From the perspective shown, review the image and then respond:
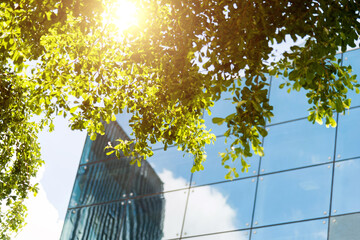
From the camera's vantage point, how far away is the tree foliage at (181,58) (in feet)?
19.6

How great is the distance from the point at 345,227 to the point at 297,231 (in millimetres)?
1116

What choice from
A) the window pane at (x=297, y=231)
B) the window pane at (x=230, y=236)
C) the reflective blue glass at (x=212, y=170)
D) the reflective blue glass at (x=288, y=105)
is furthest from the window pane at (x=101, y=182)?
the window pane at (x=297, y=231)

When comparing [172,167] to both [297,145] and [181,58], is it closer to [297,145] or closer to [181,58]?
[297,145]

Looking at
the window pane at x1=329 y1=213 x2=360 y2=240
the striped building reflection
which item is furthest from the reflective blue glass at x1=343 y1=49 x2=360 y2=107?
the striped building reflection

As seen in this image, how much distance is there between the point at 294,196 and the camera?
13.2 meters

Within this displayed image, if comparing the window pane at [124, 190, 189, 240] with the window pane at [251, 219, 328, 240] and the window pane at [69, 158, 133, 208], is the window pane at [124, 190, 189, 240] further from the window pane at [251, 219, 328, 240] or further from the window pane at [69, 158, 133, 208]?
the window pane at [251, 219, 328, 240]

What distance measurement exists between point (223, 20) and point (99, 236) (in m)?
11.0

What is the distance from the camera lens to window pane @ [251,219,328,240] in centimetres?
1226

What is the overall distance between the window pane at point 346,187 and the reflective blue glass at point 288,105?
2.20 m

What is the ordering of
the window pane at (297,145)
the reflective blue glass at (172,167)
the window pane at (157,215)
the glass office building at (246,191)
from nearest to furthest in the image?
the glass office building at (246,191) → the window pane at (297,145) → the window pane at (157,215) → the reflective blue glass at (172,167)

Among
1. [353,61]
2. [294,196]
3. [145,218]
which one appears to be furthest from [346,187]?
[145,218]

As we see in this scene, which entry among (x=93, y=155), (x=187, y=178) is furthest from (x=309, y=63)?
(x=93, y=155)

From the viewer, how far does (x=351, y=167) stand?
42.4 ft

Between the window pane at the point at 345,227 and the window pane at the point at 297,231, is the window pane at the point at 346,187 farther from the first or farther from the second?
the window pane at the point at 297,231
